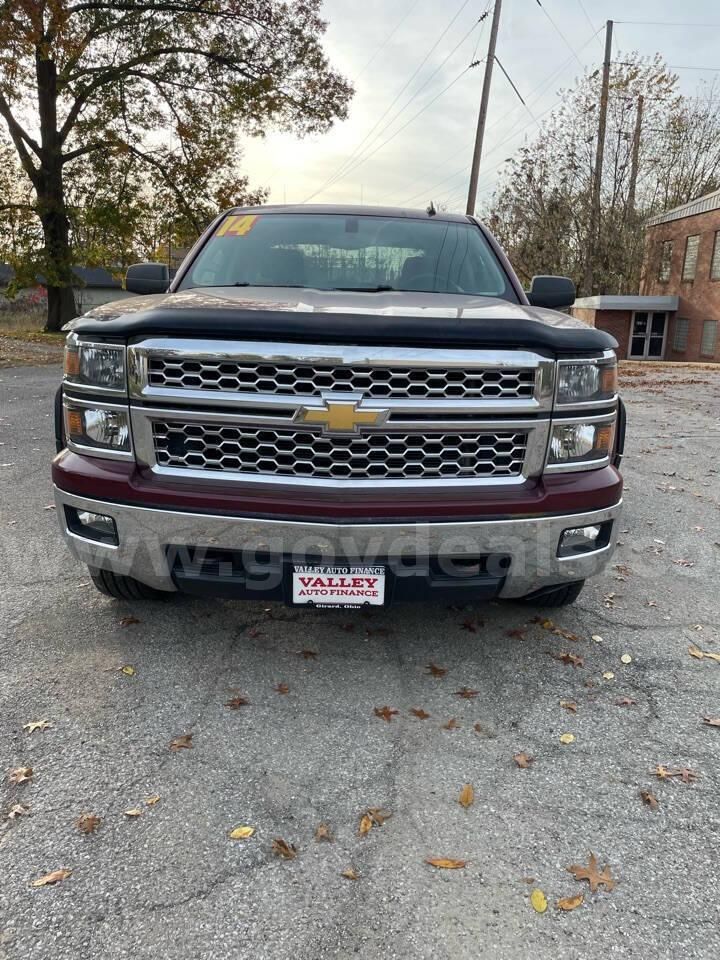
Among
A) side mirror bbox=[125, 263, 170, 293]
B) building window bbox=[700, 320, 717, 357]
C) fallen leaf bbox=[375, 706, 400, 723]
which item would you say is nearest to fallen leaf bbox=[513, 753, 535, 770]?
fallen leaf bbox=[375, 706, 400, 723]

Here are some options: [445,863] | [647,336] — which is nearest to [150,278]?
[445,863]

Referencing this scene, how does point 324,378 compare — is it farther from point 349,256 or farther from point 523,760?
point 349,256

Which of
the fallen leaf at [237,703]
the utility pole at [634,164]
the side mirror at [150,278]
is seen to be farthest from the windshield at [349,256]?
the utility pole at [634,164]

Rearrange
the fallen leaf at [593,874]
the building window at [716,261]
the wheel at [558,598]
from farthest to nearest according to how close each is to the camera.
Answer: the building window at [716,261] → the wheel at [558,598] → the fallen leaf at [593,874]

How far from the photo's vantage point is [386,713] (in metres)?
2.72

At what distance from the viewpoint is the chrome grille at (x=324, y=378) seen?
253 cm

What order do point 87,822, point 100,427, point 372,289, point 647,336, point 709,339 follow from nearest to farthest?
point 87,822, point 100,427, point 372,289, point 709,339, point 647,336

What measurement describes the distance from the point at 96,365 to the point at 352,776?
67.2 inches

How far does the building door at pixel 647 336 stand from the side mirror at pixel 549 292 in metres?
31.9

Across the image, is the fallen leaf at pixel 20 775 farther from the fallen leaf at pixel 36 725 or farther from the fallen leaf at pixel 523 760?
the fallen leaf at pixel 523 760

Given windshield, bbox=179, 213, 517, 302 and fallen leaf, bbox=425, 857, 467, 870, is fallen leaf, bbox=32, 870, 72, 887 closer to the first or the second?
fallen leaf, bbox=425, 857, 467, 870

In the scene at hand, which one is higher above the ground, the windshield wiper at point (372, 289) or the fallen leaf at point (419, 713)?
the windshield wiper at point (372, 289)

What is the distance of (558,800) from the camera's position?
7.50 feet

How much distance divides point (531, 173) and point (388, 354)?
3621cm
